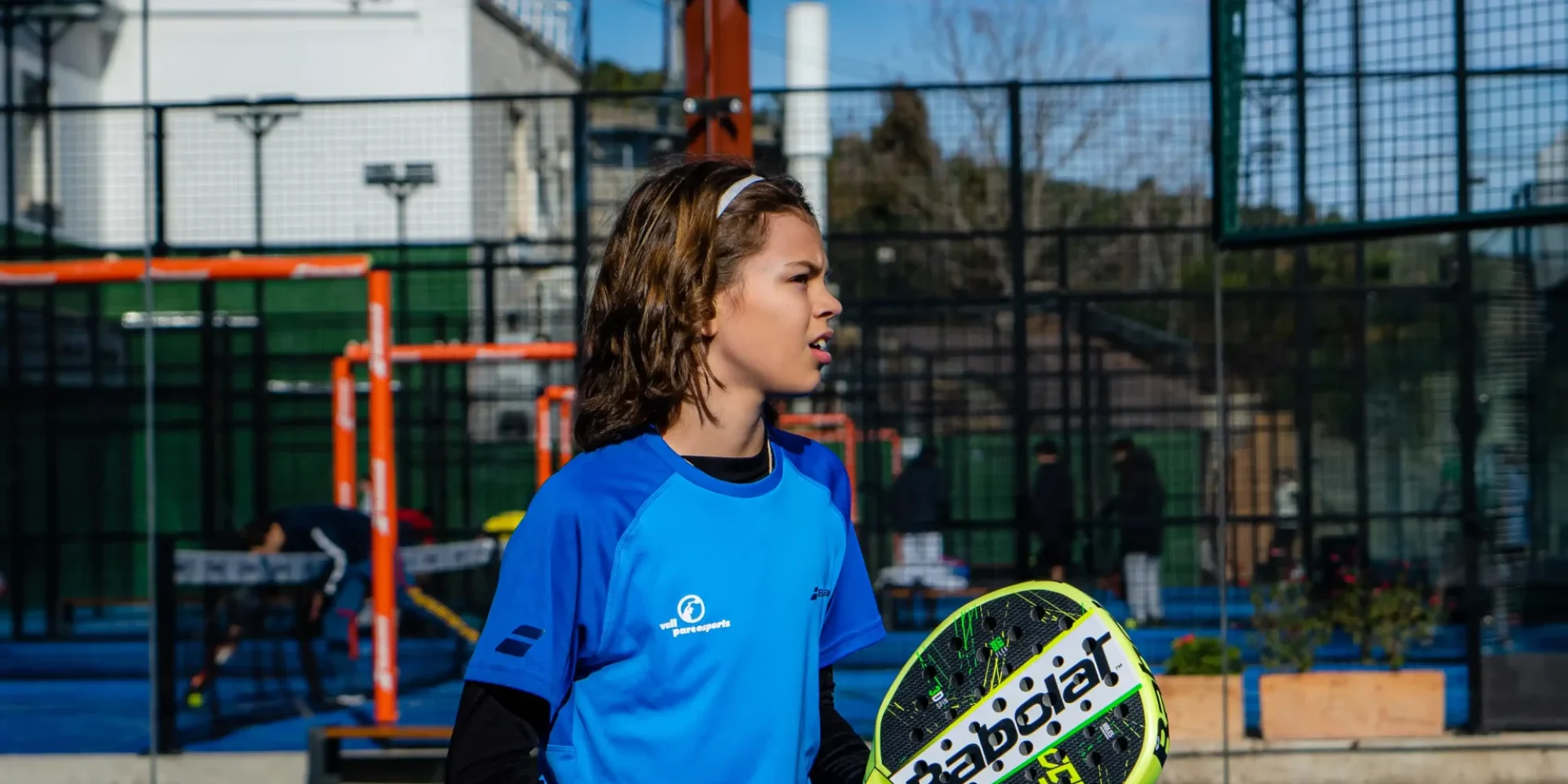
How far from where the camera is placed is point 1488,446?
18.2ft

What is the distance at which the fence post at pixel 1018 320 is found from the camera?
586 cm

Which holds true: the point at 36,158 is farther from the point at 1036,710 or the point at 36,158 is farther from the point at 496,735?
the point at 1036,710

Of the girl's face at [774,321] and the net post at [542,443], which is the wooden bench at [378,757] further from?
the girl's face at [774,321]

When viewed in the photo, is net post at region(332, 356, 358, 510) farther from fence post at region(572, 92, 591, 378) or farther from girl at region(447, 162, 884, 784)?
girl at region(447, 162, 884, 784)

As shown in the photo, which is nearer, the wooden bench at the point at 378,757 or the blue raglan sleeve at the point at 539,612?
the blue raglan sleeve at the point at 539,612

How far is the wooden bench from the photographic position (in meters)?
5.51

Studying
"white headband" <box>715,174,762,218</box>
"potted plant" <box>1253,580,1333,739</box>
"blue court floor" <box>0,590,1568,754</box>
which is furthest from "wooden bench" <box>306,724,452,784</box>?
"white headband" <box>715,174,762,218</box>

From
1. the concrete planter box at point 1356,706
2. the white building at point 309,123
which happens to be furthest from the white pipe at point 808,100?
the concrete planter box at point 1356,706

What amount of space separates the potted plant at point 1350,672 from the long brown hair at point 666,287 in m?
4.44

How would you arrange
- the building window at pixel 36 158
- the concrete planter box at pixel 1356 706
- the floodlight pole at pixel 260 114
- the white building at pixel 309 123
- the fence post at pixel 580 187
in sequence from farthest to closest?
the floodlight pole at pixel 260 114 < the building window at pixel 36 158 < the white building at pixel 309 123 < the fence post at pixel 580 187 < the concrete planter box at pixel 1356 706

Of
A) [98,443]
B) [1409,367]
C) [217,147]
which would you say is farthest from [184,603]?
[1409,367]

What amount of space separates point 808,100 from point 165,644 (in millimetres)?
3214

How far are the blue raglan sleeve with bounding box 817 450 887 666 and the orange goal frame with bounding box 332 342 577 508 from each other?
5.83 meters

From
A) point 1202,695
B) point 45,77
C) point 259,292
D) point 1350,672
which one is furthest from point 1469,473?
point 259,292
